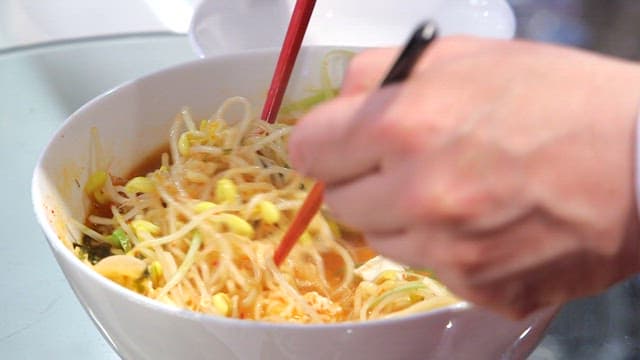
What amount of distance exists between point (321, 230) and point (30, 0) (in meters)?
0.81

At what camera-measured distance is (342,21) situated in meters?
1.14

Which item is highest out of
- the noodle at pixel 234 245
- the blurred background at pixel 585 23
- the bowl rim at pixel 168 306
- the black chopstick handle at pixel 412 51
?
the black chopstick handle at pixel 412 51

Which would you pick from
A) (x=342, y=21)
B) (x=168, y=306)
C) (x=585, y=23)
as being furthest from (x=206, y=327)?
(x=585, y=23)

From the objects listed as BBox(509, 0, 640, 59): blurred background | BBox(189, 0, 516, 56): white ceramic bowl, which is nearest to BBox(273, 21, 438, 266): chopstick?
BBox(189, 0, 516, 56): white ceramic bowl

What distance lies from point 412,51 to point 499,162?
8 cm

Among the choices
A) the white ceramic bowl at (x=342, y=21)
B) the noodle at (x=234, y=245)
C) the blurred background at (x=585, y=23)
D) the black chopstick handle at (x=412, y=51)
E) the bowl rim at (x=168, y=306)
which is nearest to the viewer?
the black chopstick handle at (x=412, y=51)

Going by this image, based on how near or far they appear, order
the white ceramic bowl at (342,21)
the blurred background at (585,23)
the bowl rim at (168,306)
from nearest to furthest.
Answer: the bowl rim at (168,306) < the white ceramic bowl at (342,21) < the blurred background at (585,23)

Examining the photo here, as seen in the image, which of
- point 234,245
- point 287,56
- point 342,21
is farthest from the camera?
point 342,21

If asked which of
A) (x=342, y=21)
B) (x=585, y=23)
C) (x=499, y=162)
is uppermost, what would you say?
(x=499, y=162)

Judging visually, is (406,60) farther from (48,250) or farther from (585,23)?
(585,23)

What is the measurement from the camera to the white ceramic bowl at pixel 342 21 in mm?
1059

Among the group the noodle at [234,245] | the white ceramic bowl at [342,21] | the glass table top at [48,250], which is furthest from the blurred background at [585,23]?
the noodle at [234,245]

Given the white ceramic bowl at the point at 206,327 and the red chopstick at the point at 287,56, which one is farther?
the red chopstick at the point at 287,56

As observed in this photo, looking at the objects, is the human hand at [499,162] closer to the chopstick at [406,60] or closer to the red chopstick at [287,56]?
the chopstick at [406,60]
